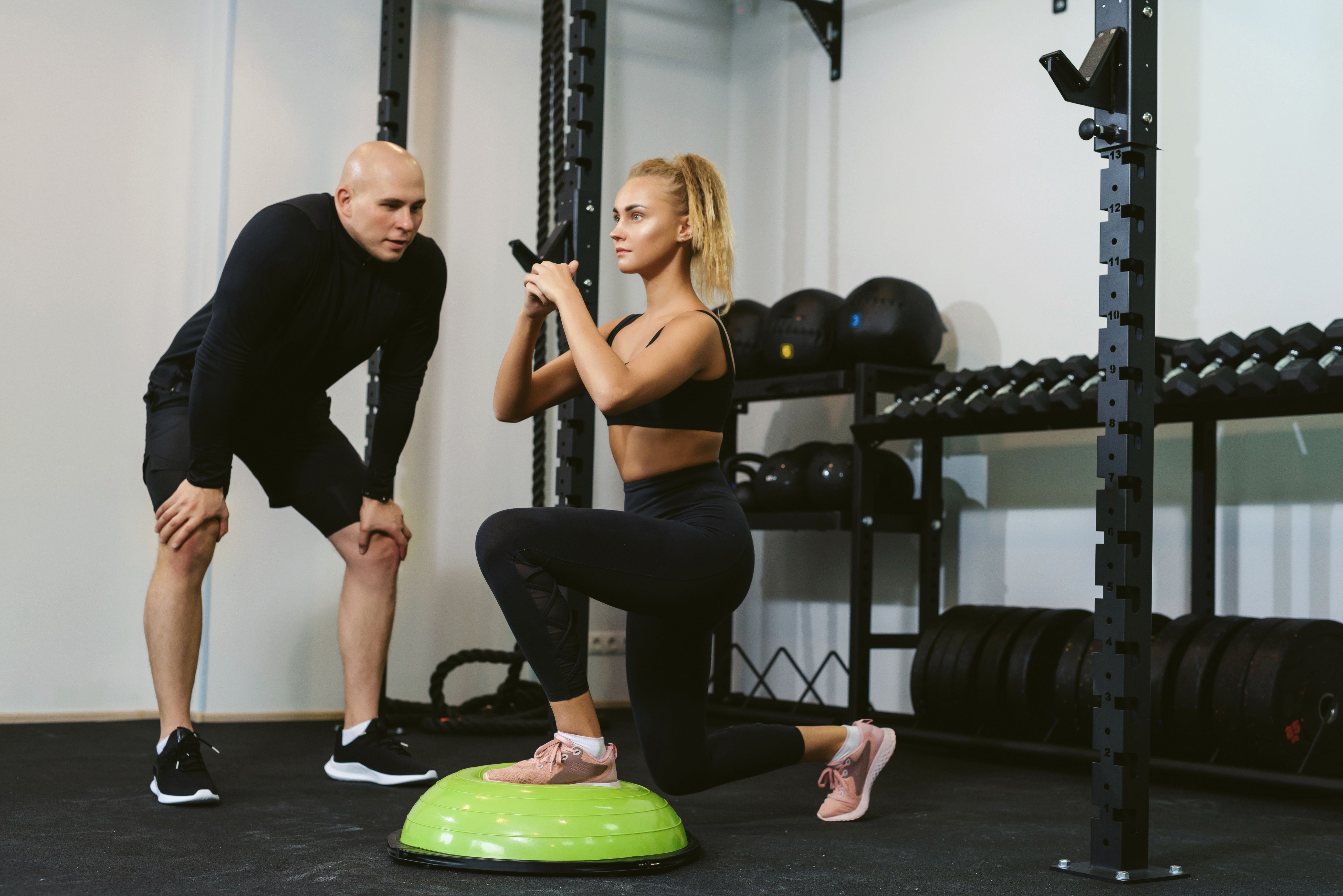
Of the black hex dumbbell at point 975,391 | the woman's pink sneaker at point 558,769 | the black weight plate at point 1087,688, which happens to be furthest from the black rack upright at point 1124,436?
the black hex dumbbell at point 975,391

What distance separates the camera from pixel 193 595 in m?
2.75

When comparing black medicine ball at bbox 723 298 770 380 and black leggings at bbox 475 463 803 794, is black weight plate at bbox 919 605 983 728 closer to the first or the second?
black medicine ball at bbox 723 298 770 380

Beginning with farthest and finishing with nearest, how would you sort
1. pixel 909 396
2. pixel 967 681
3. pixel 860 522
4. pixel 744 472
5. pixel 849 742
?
pixel 744 472
pixel 860 522
pixel 909 396
pixel 967 681
pixel 849 742

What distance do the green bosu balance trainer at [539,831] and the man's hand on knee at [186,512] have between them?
0.88m

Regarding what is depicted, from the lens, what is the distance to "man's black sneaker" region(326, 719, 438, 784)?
2.89 meters

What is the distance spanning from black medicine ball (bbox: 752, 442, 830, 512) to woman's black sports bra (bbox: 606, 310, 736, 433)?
1.99 metres

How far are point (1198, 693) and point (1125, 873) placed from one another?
1.24m

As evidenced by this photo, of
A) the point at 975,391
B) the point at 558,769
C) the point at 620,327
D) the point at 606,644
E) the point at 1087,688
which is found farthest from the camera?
the point at 606,644

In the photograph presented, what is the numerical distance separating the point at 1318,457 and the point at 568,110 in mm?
2209

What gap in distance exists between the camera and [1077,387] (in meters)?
3.44

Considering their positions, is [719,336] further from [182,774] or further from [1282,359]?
[1282,359]

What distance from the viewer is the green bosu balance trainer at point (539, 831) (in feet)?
6.51

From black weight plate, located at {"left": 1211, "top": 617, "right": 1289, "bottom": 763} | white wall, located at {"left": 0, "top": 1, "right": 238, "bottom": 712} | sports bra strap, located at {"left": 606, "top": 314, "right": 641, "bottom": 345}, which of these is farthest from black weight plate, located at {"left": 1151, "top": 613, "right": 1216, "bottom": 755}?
white wall, located at {"left": 0, "top": 1, "right": 238, "bottom": 712}

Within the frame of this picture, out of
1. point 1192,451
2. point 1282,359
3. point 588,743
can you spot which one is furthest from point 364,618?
point 1192,451
